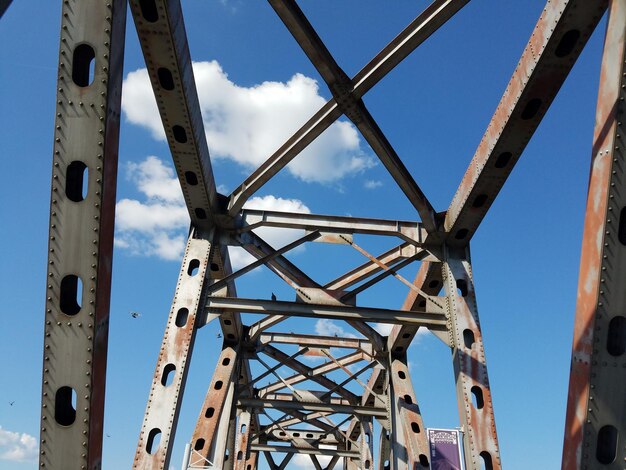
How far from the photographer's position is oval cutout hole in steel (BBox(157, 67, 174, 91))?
9047 mm

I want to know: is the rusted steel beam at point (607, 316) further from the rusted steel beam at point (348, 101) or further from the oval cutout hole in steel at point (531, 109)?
the rusted steel beam at point (348, 101)

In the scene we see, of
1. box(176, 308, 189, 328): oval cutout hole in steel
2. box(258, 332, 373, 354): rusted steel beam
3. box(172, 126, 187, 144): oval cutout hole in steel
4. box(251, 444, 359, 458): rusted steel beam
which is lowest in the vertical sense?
box(251, 444, 359, 458): rusted steel beam

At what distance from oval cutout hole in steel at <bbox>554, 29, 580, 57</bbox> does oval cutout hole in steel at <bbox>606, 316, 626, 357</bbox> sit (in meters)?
4.40

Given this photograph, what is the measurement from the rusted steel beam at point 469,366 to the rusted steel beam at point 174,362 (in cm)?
531

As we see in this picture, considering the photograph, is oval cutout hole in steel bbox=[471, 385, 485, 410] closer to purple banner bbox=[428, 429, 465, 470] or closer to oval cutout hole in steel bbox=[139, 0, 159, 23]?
purple banner bbox=[428, 429, 465, 470]

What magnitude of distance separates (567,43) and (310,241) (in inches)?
268

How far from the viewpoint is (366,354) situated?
18609 mm

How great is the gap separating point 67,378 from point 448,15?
315 inches

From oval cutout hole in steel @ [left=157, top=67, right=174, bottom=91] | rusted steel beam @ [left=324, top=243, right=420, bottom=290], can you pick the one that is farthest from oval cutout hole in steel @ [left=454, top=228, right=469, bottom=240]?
oval cutout hole in steel @ [left=157, top=67, right=174, bottom=91]

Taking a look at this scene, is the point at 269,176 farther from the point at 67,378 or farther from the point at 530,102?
the point at 67,378

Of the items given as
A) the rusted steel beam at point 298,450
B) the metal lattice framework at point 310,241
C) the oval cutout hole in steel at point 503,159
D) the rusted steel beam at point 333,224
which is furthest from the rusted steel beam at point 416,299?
the rusted steel beam at point 298,450

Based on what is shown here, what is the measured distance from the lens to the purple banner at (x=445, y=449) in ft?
31.9

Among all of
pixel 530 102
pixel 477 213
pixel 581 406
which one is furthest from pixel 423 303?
pixel 581 406

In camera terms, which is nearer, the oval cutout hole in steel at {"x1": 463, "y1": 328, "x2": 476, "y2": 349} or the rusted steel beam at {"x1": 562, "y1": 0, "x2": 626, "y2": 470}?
the rusted steel beam at {"x1": 562, "y1": 0, "x2": 626, "y2": 470}
